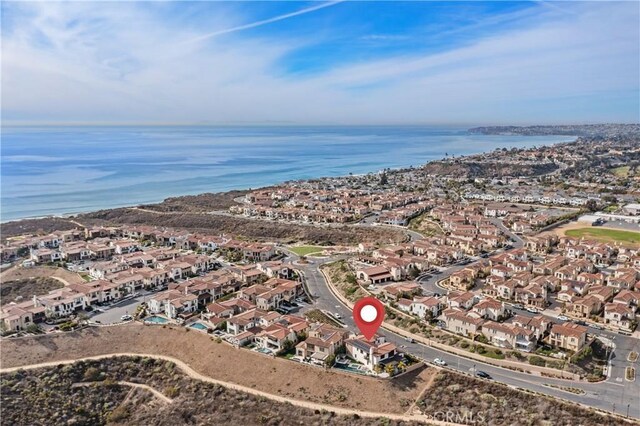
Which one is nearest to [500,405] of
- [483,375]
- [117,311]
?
[483,375]

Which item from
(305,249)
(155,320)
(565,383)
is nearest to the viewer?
(565,383)

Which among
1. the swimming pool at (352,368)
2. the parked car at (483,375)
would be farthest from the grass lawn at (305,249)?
the parked car at (483,375)

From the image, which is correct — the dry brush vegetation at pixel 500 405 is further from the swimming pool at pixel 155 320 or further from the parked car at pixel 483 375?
the swimming pool at pixel 155 320

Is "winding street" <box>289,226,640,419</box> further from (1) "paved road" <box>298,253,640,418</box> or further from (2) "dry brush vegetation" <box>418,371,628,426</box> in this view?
(2) "dry brush vegetation" <box>418,371,628,426</box>

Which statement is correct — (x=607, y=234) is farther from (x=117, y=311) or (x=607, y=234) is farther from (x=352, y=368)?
(x=117, y=311)

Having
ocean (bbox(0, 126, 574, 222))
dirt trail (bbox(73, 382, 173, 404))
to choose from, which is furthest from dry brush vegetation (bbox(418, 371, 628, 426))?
ocean (bbox(0, 126, 574, 222))

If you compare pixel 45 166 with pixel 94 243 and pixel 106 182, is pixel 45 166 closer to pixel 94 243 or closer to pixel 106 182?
pixel 106 182
